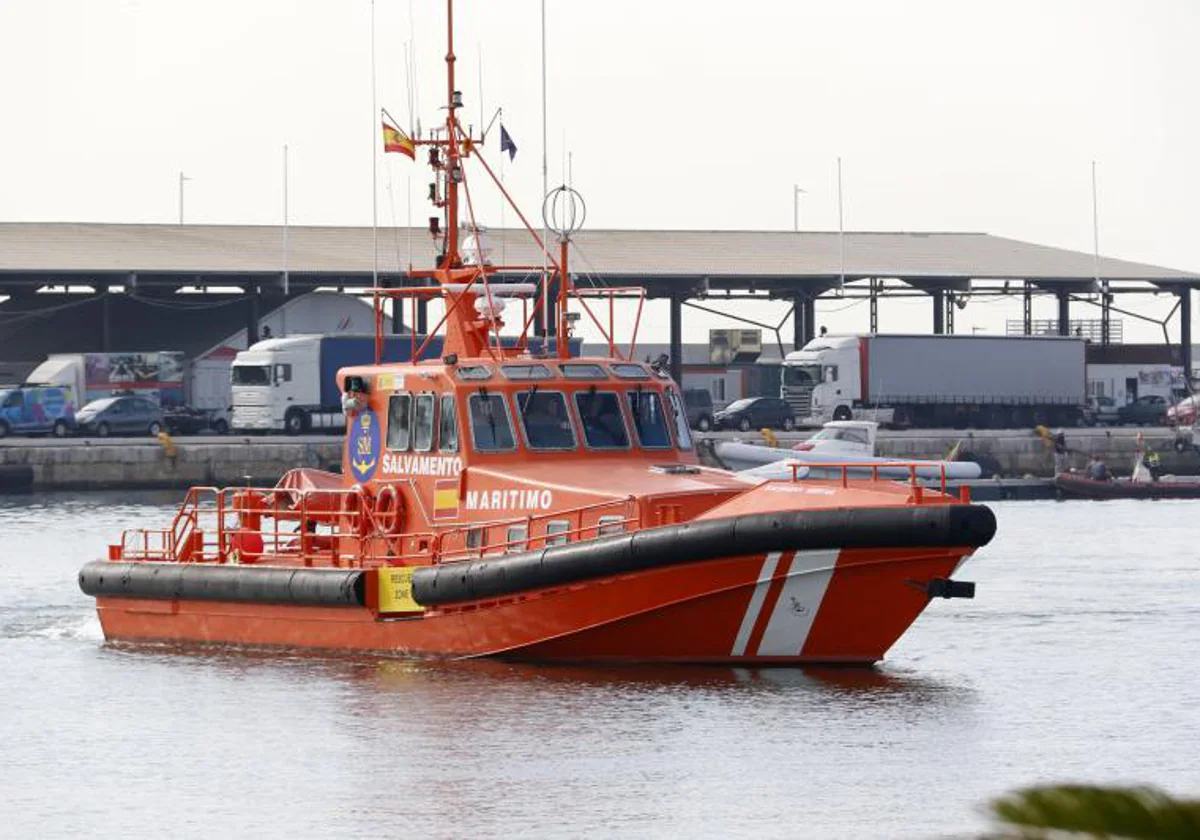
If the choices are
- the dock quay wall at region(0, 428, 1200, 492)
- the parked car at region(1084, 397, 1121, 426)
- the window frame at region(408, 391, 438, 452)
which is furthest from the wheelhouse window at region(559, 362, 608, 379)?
the parked car at region(1084, 397, 1121, 426)

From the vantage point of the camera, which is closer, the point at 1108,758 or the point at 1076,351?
the point at 1108,758

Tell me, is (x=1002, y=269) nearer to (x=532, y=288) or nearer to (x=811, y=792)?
(x=532, y=288)

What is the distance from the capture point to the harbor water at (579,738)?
11.5 m

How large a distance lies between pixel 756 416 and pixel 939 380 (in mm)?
5649

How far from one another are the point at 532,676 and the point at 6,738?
3.90 meters

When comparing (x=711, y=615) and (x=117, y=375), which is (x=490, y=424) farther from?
(x=117, y=375)

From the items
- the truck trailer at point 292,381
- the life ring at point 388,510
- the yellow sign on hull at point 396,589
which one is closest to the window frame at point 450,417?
the life ring at point 388,510

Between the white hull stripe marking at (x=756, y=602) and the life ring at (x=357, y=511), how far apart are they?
12.1 feet

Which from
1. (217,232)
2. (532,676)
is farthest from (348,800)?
(217,232)

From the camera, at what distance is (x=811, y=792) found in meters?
12.0

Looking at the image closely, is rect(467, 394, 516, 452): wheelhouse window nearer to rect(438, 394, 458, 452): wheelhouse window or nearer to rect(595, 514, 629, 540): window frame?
rect(438, 394, 458, 452): wheelhouse window

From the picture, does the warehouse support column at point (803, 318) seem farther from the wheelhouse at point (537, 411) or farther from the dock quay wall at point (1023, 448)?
the wheelhouse at point (537, 411)

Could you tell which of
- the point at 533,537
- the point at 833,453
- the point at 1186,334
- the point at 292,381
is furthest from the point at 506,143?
the point at 1186,334

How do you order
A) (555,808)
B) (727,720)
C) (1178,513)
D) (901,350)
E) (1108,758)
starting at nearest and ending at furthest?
(555,808) → (1108,758) → (727,720) → (1178,513) → (901,350)
